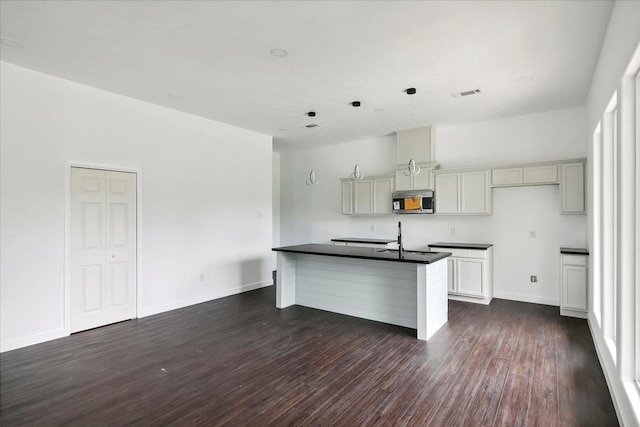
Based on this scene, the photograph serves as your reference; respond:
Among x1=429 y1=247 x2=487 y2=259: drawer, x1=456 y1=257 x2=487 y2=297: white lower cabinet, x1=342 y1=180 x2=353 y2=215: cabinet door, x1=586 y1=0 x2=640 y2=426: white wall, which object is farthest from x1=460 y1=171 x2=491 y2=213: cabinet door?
x1=586 y1=0 x2=640 y2=426: white wall

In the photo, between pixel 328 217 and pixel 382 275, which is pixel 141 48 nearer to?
pixel 382 275

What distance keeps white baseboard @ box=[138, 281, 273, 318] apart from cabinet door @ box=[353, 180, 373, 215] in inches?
94.2

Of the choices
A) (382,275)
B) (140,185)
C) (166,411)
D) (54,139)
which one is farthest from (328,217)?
(166,411)

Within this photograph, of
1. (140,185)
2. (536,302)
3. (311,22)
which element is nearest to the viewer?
(311,22)

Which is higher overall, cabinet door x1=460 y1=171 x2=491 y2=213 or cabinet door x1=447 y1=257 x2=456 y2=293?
cabinet door x1=460 y1=171 x2=491 y2=213

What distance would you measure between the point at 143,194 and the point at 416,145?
15.3 ft

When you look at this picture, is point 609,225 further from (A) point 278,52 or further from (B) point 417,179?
(A) point 278,52

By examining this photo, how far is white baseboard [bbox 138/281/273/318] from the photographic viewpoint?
15.7 feet

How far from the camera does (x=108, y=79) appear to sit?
397 cm

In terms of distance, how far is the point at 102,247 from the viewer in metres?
4.32

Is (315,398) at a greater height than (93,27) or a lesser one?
lesser

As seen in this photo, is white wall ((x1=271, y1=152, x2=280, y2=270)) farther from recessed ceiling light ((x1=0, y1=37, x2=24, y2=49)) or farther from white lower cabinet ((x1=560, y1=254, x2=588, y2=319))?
white lower cabinet ((x1=560, y1=254, x2=588, y2=319))

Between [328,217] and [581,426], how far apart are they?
603 centimetres

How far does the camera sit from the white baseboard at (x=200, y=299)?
15.7ft
